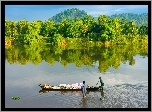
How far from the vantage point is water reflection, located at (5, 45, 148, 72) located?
10.4m

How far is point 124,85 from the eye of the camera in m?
6.95

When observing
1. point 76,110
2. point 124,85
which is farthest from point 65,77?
point 76,110

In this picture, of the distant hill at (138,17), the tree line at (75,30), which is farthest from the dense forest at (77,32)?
the distant hill at (138,17)

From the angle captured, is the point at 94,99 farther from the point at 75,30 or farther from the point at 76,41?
the point at 75,30

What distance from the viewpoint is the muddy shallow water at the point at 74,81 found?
5.41 meters

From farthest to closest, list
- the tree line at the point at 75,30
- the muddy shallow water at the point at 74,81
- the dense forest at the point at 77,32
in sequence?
the tree line at the point at 75,30 → the dense forest at the point at 77,32 → the muddy shallow water at the point at 74,81

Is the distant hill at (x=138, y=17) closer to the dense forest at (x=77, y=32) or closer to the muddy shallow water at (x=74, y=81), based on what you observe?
the dense forest at (x=77, y=32)

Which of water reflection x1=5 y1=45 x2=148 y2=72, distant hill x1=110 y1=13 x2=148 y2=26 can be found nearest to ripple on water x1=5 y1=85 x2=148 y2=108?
water reflection x1=5 y1=45 x2=148 y2=72

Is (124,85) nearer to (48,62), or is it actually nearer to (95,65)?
(95,65)

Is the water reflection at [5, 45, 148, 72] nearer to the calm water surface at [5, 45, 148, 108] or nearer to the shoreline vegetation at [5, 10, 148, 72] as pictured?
the shoreline vegetation at [5, 10, 148, 72]

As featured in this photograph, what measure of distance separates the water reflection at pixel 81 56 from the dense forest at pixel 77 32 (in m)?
0.59

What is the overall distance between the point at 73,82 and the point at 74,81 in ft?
0.27

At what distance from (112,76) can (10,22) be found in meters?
7.95

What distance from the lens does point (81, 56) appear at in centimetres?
1162
